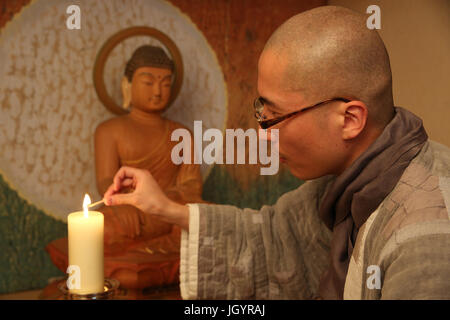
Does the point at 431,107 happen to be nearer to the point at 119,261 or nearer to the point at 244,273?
the point at 244,273

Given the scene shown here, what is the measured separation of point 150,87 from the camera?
116 inches

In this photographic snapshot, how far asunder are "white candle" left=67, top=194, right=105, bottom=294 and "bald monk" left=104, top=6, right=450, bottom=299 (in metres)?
0.21

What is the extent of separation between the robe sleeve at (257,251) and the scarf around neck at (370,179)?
25cm

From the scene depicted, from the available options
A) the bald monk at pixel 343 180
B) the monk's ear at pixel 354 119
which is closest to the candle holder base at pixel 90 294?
the bald monk at pixel 343 180

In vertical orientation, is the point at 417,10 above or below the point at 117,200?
above

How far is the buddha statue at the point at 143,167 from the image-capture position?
2539mm

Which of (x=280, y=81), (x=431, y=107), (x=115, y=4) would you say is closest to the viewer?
(x=280, y=81)

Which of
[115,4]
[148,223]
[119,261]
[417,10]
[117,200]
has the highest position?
[115,4]

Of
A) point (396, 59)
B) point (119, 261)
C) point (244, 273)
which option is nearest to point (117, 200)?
point (244, 273)

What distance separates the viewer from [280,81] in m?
1.34

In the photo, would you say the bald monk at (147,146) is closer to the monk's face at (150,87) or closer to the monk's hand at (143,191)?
the monk's face at (150,87)

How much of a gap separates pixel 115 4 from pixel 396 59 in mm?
1795

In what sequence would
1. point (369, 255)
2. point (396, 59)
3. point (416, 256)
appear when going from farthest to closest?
point (396, 59)
point (369, 255)
point (416, 256)

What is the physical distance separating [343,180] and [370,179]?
8 centimetres
